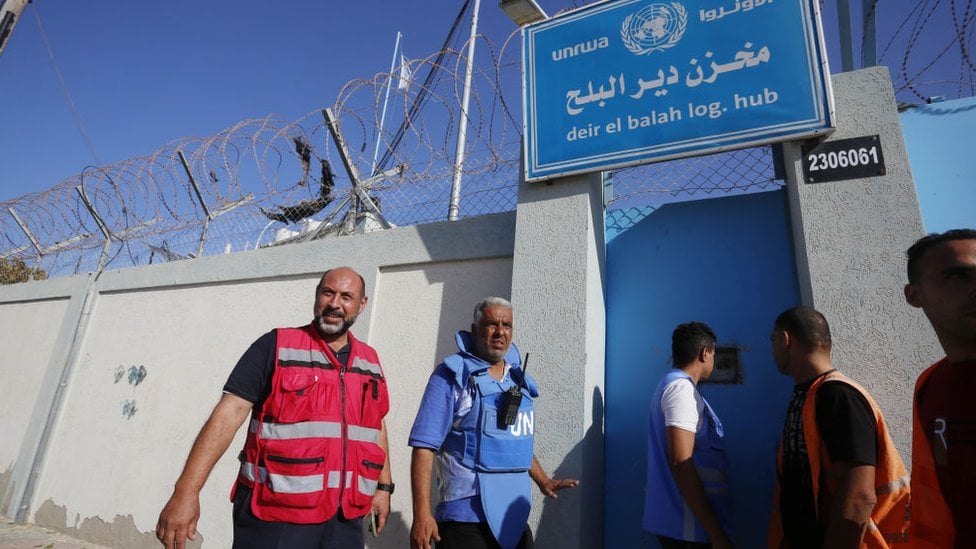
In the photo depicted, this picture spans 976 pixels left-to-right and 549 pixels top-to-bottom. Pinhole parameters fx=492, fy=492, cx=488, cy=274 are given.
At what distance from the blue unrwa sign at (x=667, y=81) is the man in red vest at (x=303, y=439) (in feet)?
4.98

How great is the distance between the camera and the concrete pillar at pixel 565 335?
2.34 m

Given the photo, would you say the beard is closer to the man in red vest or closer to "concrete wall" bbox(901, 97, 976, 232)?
the man in red vest

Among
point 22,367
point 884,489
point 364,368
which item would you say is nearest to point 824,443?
point 884,489

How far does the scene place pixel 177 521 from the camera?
1.54 m

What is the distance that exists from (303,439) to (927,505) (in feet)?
6.09

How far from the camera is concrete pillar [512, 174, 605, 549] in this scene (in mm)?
2342

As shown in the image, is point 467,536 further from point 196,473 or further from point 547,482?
point 196,473

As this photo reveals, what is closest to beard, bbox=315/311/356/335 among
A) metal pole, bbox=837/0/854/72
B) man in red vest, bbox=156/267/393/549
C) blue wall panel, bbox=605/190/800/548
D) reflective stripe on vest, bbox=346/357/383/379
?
man in red vest, bbox=156/267/393/549

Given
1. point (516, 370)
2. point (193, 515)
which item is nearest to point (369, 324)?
point (516, 370)

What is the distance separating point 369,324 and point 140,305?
3131 mm

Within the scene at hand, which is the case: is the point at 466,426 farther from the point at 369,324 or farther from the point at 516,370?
the point at 369,324

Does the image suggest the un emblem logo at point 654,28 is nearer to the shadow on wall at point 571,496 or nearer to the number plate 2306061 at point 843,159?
the number plate 2306061 at point 843,159

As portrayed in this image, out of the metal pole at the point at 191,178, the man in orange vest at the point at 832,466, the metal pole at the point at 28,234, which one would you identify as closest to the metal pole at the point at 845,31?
the man in orange vest at the point at 832,466

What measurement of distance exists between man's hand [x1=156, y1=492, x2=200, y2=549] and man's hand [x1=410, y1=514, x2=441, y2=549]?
764 mm
